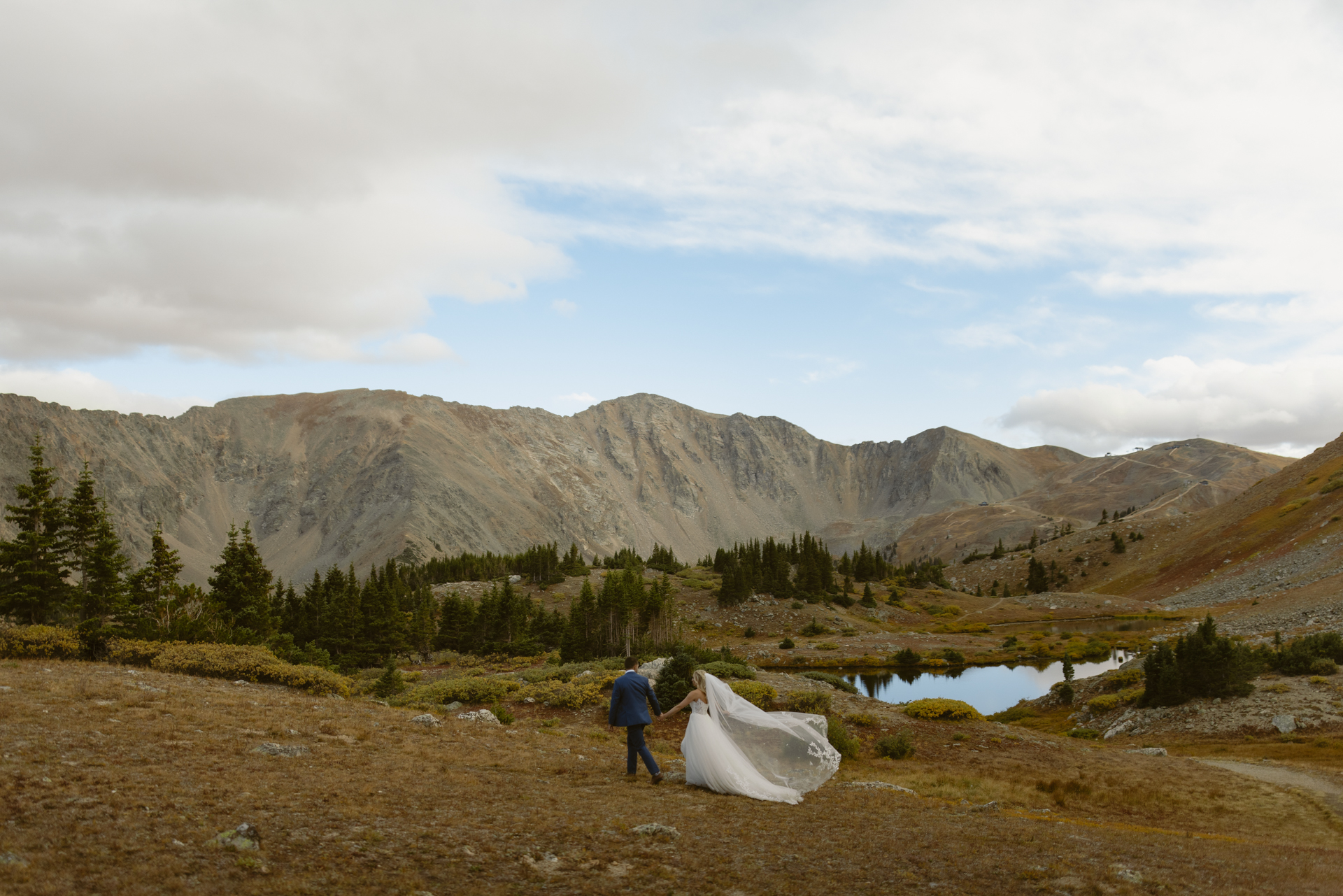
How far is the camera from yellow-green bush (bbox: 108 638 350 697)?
26906 millimetres

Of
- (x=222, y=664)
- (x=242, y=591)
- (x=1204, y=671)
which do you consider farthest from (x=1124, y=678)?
(x=242, y=591)

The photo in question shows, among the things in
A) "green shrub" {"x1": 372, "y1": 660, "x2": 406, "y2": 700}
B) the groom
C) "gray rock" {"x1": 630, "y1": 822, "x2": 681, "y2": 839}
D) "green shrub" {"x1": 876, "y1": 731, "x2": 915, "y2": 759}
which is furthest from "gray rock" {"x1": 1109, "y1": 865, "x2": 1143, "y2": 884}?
"green shrub" {"x1": 372, "y1": 660, "x2": 406, "y2": 700}

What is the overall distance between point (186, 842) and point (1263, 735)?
1602 inches

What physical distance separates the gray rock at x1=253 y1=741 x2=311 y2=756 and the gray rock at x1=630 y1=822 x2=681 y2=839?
8095 millimetres

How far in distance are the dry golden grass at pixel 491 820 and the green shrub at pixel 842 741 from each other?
91.1 inches

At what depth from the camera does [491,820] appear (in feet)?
39.7

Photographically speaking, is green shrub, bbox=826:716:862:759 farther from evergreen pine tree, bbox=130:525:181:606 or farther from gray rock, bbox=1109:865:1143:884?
evergreen pine tree, bbox=130:525:181:606

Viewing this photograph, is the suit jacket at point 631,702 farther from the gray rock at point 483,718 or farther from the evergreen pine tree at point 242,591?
the evergreen pine tree at point 242,591

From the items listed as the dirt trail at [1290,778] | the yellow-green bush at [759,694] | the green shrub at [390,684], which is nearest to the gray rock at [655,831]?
the yellow-green bush at [759,694]

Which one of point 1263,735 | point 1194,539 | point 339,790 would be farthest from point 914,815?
point 1194,539

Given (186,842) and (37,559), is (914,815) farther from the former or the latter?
(37,559)

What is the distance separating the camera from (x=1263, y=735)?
3341 cm

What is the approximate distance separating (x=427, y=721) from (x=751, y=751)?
33.2 ft

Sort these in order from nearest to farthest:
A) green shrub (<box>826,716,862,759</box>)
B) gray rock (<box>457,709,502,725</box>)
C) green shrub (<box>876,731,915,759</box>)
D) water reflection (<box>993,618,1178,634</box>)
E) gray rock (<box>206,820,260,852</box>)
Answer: gray rock (<box>206,820,260,852</box>) → gray rock (<box>457,709,502,725</box>) → green shrub (<box>826,716,862,759</box>) → green shrub (<box>876,731,915,759</box>) → water reflection (<box>993,618,1178,634</box>)
